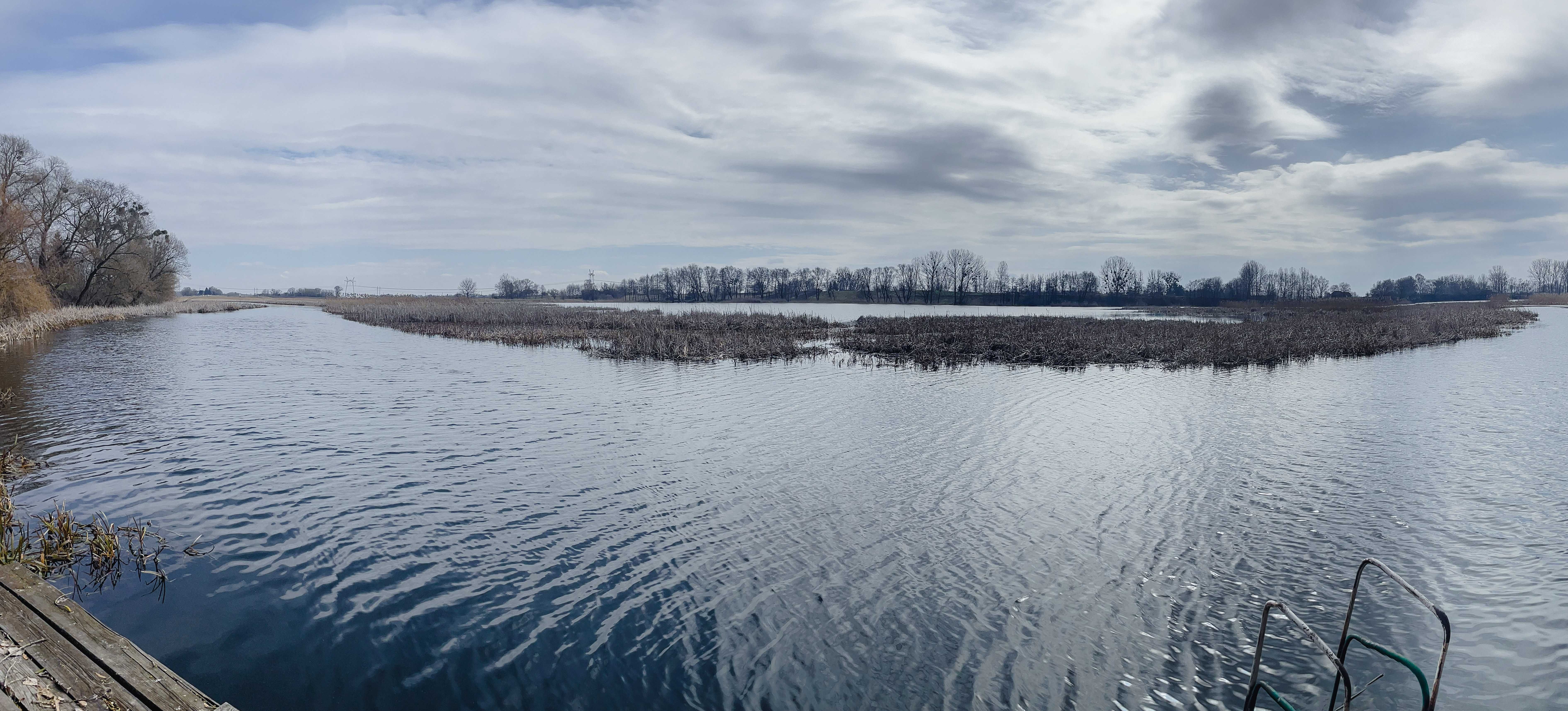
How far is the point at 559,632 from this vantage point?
7105mm

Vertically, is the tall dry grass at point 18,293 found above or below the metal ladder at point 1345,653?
above

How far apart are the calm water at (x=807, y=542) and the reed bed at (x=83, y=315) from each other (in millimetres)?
24210

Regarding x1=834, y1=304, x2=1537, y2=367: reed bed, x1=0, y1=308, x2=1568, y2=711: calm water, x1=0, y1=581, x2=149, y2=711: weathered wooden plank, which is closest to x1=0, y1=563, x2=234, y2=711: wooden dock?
x1=0, y1=581, x2=149, y2=711: weathered wooden plank

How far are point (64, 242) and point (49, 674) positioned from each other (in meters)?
77.2

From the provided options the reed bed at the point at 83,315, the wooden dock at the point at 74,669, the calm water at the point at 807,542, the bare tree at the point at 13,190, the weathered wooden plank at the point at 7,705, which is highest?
the bare tree at the point at 13,190

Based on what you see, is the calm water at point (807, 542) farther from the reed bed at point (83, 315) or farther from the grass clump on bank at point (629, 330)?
the reed bed at point (83, 315)

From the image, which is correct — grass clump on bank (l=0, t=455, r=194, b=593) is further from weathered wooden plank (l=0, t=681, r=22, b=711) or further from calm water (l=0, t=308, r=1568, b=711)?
weathered wooden plank (l=0, t=681, r=22, b=711)

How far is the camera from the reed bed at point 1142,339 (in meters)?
31.5

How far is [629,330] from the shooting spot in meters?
47.3

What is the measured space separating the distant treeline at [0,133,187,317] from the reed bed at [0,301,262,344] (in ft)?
3.37

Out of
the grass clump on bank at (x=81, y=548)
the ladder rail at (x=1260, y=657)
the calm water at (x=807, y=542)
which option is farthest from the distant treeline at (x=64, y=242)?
the ladder rail at (x=1260, y=657)

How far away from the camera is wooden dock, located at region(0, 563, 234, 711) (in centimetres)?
446

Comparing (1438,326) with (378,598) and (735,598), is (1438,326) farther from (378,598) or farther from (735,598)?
(378,598)

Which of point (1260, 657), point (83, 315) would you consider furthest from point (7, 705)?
point (83, 315)
